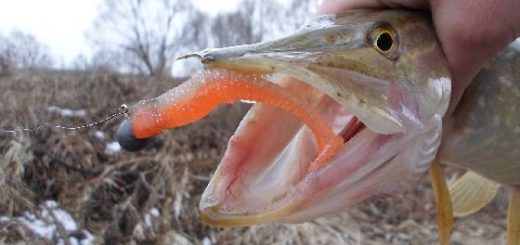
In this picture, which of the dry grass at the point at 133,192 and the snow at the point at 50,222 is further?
the dry grass at the point at 133,192

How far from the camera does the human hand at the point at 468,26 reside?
1.21 m

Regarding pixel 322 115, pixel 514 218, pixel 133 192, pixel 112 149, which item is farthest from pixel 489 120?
pixel 112 149

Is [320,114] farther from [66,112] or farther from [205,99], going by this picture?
[66,112]

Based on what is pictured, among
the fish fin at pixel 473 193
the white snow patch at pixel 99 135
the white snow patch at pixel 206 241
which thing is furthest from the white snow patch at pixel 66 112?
the fish fin at pixel 473 193

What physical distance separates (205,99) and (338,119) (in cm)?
30

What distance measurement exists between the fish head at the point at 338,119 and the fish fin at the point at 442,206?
161 millimetres

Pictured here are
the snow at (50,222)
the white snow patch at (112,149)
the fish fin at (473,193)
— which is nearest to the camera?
the fish fin at (473,193)

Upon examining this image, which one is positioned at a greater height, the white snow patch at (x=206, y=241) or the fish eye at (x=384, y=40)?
the fish eye at (x=384, y=40)

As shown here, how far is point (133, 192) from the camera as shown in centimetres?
413

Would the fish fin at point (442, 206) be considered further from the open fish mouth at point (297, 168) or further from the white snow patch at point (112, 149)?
the white snow patch at point (112, 149)

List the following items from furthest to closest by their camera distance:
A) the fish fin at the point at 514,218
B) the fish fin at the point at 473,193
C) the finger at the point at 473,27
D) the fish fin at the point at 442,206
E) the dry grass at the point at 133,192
Result: the dry grass at the point at 133,192 → the fish fin at the point at 473,193 → the fish fin at the point at 514,218 → the fish fin at the point at 442,206 → the finger at the point at 473,27

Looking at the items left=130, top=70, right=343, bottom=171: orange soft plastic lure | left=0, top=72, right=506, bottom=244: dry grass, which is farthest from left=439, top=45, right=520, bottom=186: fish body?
left=0, top=72, right=506, bottom=244: dry grass

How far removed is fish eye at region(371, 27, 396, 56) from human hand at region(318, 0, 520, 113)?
0.31 ft

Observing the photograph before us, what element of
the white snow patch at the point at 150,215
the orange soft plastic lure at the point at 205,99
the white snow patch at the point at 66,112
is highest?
the orange soft plastic lure at the point at 205,99
